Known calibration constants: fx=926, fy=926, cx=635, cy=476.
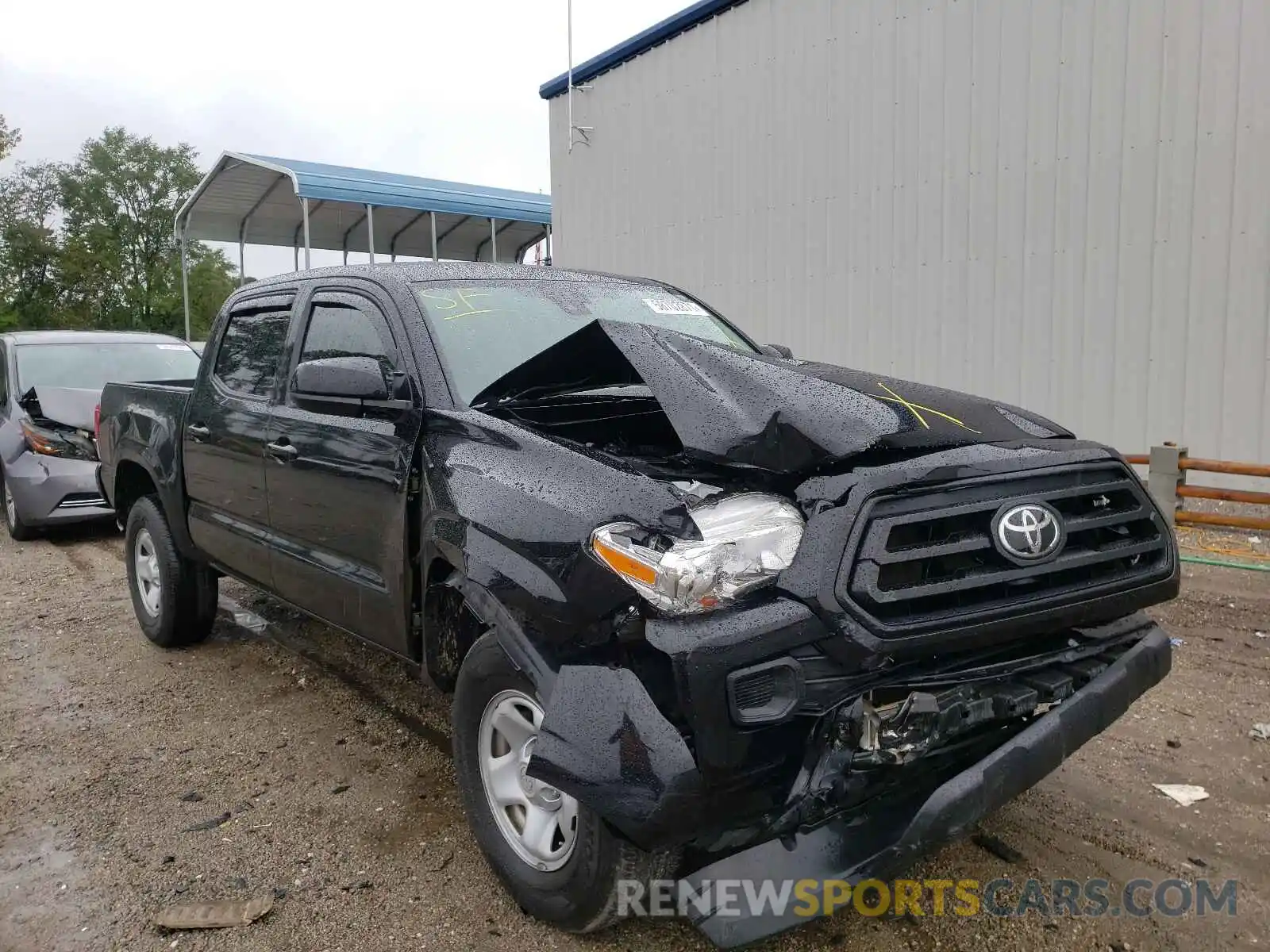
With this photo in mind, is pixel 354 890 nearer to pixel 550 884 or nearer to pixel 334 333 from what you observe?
pixel 550 884

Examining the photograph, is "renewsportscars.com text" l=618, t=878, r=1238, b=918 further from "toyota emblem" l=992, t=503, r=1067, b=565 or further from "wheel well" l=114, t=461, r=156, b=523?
"wheel well" l=114, t=461, r=156, b=523

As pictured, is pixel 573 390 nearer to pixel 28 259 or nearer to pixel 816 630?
pixel 816 630

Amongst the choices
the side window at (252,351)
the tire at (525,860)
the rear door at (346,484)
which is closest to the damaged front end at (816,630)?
the tire at (525,860)

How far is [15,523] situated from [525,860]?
7.45m

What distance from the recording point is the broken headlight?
78.5 inches

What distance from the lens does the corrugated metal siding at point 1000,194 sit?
23.9 ft

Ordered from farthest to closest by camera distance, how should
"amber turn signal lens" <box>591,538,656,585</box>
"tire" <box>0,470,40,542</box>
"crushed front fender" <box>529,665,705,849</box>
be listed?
"tire" <box>0,470,40,542</box>
"amber turn signal lens" <box>591,538,656,585</box>
"crushed front fender" <box>529,665,705,849</box>

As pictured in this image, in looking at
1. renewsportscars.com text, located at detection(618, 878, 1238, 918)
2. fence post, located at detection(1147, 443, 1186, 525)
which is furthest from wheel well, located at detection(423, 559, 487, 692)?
fence post, located at detection(1147, 443, 1186, 525)

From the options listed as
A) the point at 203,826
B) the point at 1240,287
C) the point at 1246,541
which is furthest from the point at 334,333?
the point at 1240,287

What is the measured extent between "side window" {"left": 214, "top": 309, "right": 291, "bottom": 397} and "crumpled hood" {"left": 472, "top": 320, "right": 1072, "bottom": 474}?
155 cm

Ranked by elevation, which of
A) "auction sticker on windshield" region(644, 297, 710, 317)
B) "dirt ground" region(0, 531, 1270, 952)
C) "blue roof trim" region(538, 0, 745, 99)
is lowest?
"dirt ground" region(0, 531, 1270, 952)

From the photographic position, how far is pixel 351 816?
3.19 meters

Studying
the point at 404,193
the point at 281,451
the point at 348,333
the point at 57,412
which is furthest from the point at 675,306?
the point at 404,193

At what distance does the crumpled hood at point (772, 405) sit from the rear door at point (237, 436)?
153 cm
